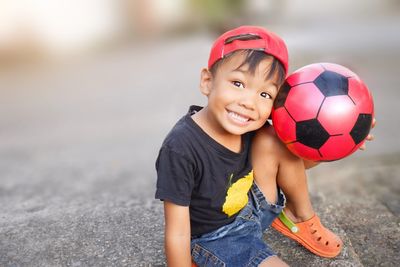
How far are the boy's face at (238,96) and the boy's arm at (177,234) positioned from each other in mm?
358

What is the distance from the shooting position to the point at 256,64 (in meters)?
1.70

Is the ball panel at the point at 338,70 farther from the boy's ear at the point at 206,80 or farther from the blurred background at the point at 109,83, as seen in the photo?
the blurred background at the point at 109,83

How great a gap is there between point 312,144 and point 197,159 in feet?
1.51

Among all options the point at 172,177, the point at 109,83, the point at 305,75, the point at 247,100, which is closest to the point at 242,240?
the point at 172,177

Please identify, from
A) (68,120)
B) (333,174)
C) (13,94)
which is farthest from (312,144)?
(13,94)

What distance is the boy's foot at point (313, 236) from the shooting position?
2012 millimetres

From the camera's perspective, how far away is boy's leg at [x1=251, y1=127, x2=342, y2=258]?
1.93 m

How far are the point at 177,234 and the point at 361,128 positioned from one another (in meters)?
0.82

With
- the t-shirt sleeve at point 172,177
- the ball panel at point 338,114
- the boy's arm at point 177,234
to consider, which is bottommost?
the boy's arm at point 177,234

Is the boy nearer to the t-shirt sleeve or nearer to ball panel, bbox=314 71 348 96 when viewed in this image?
the t-shirt sleeve

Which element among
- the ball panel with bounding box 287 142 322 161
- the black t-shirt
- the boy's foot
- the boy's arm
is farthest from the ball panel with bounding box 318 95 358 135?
the boy's arm

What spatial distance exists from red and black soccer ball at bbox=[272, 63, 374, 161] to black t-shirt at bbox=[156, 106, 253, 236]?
0.74 ft

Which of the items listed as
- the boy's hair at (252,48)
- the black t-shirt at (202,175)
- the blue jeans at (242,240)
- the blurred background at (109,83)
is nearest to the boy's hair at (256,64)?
the boy's hair at (252,48)

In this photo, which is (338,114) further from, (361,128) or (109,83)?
(109,83)
